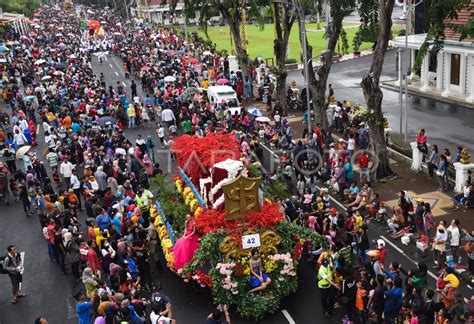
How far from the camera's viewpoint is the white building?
2873cm

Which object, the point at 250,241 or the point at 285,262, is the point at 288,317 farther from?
the point at 250,241

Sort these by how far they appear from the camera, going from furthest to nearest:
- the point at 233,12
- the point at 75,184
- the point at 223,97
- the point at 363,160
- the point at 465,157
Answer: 1. the point at 233,12
2. the point at 223,97
3. the point at 363,160
4. the point at 75,184
5. the point at 465,157

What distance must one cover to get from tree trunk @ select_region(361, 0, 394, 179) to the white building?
33.2 feet

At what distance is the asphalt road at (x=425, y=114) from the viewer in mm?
23656

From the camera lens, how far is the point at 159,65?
41.5 metres

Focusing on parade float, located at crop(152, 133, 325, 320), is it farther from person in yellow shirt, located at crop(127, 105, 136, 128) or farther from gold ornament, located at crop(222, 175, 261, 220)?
person in yellow shirt, located at crop(127, 105, 136, 128)

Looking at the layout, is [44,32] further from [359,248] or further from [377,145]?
[359,248]

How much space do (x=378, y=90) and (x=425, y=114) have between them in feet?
33.0

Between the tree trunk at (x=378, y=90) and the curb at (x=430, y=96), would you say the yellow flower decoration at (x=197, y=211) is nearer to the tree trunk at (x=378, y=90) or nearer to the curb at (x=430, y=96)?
the tree trunk at (x=378, y=90)

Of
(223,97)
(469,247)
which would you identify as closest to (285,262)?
(469,247)

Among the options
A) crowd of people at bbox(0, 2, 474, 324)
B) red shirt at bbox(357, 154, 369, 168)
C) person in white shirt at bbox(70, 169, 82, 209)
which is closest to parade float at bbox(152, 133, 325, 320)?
crowd of people at bbox(0, 2, 474, 324)

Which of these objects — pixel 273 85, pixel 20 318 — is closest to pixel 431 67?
pixel 273 85

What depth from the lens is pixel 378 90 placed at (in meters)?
19.1

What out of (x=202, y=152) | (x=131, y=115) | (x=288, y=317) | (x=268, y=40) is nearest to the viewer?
(x=288, y=317)
